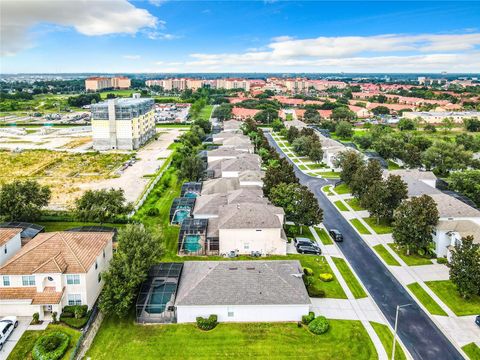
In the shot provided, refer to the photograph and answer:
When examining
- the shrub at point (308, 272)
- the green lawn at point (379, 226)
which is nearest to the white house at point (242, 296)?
the shrub at point (308, 272)

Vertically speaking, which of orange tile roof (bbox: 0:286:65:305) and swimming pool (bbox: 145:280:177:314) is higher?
orange tile roof (bbox: 0:286:65:305)

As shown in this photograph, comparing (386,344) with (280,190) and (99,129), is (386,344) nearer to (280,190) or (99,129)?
(280,190)

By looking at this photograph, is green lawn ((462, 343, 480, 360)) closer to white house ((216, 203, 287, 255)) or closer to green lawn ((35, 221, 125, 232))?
white house ((216, 203, 287, 255))

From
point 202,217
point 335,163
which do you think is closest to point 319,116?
point 335,163

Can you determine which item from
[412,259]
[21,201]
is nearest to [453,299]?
[412,259]

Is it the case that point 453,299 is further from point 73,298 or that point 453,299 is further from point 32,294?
point 32,294

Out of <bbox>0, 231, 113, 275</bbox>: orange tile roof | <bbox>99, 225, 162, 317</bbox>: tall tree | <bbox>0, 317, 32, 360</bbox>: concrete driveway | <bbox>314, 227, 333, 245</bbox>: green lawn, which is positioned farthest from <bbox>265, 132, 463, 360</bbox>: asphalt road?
<bbox>0, 317, 32, 360</bbox>: concrete driveway
